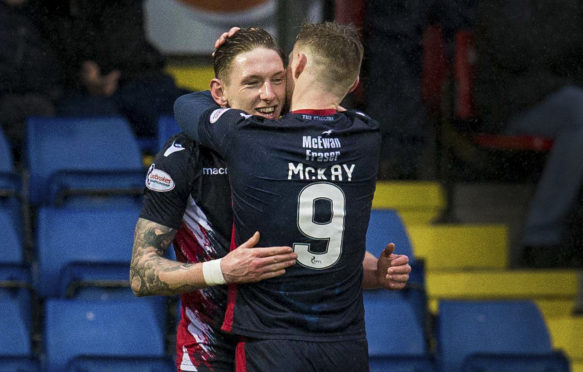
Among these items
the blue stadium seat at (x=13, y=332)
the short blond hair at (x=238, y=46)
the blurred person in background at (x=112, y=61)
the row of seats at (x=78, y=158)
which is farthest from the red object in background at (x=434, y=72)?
the short blond hair at (x=238, y=46)

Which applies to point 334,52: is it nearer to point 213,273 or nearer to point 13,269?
point 213,273

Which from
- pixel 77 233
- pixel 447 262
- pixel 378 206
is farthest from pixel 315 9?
pixel 77 233

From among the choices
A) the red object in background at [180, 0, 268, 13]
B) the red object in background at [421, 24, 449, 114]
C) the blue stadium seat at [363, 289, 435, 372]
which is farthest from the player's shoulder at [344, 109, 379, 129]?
the red object in background at [180, 0, 268, 13]

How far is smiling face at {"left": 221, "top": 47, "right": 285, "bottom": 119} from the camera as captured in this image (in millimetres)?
2273

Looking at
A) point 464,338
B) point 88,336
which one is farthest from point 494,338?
point 88,336

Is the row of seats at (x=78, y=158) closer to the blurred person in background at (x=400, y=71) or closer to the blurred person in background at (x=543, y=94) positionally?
the blurred person in background at (x=400, y=71)

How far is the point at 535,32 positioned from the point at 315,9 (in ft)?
4.02

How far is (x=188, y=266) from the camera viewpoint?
2170mm

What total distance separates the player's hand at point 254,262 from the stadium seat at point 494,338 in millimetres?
2012

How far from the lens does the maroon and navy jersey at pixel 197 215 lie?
7.31 feet

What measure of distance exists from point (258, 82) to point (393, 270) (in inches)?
23.0

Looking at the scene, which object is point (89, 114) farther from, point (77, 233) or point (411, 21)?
point (411, 21)

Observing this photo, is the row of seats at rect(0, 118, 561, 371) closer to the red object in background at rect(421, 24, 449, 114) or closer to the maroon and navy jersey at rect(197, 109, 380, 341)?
the red object in background at rect(421, 24, 449, 114)

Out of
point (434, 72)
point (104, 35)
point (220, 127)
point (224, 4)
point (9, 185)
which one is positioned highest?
point (224, 4)
